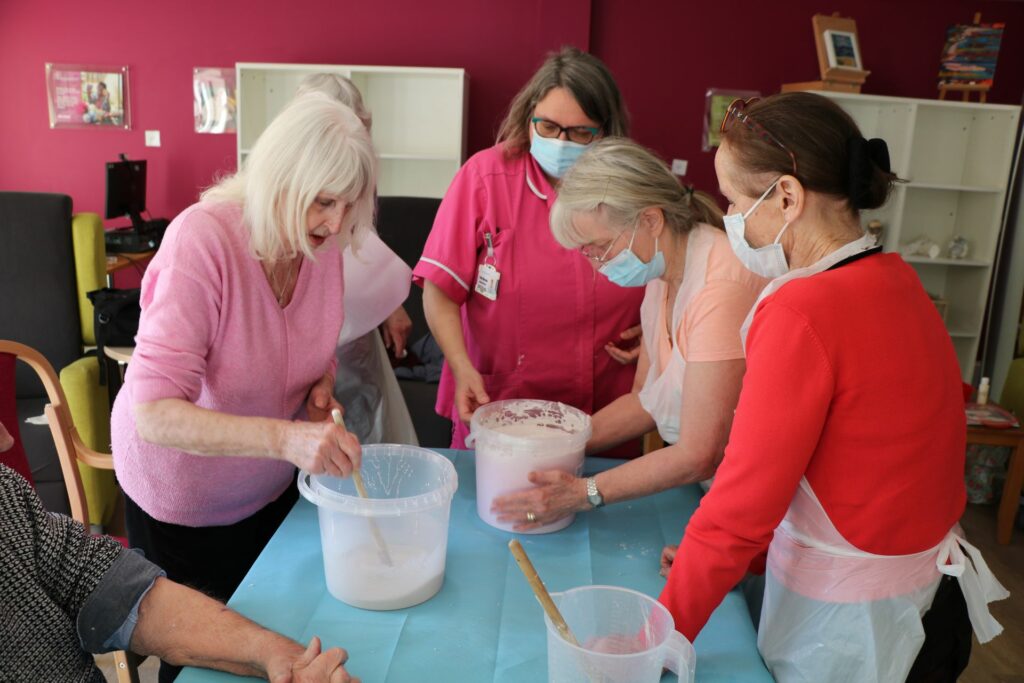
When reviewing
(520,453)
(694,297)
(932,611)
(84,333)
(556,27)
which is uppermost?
(556,27)

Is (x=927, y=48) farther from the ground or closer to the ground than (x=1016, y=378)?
farther from the ground

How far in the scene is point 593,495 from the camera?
1459mm

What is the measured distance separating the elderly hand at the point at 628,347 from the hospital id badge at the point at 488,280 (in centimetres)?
30

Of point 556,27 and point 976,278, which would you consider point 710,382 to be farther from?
point 976,278

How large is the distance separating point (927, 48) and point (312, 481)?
18.1ft

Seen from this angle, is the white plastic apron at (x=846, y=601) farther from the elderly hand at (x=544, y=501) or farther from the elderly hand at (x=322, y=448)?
the elderly hand at (x=322, y=448)

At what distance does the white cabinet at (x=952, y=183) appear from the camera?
4973 mm

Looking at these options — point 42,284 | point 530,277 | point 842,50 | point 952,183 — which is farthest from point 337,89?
point 952,183

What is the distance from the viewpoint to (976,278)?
203 inches

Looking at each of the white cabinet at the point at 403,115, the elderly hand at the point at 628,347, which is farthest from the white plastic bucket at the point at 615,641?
the white cabinet at the point at 403,115

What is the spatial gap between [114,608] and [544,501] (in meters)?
0.68

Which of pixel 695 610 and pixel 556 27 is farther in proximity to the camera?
pixel 556 27

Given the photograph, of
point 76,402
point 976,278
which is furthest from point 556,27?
point 76,402

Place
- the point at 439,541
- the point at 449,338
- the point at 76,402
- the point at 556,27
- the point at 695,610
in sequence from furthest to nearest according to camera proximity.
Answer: the point at 556,27 < the point at 76,402 < the point at 449,338 < the point at 439,541 < the point at 695,610
